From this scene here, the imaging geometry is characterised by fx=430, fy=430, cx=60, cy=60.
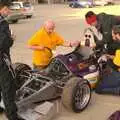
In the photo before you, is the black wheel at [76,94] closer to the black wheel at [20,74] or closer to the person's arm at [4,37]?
the black wheel at [20,74]

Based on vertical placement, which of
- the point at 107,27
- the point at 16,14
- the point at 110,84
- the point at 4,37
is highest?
the point at 4,37

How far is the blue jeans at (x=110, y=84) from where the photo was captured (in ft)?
27.6

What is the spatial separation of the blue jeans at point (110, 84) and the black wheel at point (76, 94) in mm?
770

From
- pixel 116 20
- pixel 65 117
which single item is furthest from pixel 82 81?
pixel 116 20

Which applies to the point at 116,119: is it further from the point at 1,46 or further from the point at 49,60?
the point at 49,60

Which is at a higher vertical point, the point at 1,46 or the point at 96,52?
the point at 1,46

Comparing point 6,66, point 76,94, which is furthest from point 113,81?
point 6,66

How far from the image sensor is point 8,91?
21.6ft

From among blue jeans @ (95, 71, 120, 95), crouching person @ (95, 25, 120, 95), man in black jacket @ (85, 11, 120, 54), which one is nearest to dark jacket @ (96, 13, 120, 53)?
man in black jacket @ (85, 11, 120, 54)

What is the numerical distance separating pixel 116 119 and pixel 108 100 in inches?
116

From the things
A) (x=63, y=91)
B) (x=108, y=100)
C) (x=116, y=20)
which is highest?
(x=116, y=20)

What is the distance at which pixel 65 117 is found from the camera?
741 centimetres

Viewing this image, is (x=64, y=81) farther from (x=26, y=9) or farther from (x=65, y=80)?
(x=26, y=9)

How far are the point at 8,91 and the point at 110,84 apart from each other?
2.59 meters
